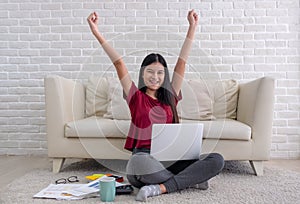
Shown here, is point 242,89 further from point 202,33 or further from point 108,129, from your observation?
point 108,129

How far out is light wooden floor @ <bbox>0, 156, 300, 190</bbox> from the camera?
234 cm

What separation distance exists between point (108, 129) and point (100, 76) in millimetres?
448

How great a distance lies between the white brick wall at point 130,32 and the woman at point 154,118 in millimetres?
991

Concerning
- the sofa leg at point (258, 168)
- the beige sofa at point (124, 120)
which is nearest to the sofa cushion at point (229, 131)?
the beige sofa at point (124, 120)

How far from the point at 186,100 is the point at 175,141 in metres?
0.28

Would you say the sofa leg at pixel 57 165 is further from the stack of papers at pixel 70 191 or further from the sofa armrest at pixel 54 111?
the stack of papers at pixel 70 191

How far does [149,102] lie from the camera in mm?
1944

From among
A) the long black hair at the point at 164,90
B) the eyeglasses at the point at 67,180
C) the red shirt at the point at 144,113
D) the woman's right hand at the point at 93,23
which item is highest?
the woman's right hand at the point at 93,23

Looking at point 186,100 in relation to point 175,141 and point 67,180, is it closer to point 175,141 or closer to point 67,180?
point 175,141

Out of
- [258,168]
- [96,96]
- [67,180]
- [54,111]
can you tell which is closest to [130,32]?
[96,96]

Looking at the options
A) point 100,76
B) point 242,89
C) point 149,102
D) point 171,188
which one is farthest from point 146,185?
point 242,89

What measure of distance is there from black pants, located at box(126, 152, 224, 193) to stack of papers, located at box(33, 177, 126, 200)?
17 centimetres

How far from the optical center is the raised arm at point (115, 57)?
1846mm

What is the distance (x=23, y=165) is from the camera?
2.63 m
